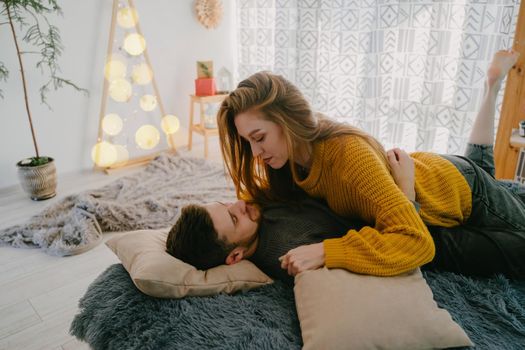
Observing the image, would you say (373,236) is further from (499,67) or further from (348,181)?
(499,67)

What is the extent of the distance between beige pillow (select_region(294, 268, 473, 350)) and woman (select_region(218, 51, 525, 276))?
0.19ft

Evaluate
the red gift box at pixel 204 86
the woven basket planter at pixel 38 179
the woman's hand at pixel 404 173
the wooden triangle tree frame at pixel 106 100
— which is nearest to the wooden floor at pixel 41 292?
the woven basket planter at pixel 38 179

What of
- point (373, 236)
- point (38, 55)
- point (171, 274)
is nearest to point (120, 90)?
point (38, 55)

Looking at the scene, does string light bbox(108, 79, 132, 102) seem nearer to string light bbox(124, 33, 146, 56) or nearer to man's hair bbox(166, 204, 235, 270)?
string light bbox(124, 33, 146, 56)

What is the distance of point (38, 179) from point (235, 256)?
199 cm

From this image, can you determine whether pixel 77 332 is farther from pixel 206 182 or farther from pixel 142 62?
pixel 142 62

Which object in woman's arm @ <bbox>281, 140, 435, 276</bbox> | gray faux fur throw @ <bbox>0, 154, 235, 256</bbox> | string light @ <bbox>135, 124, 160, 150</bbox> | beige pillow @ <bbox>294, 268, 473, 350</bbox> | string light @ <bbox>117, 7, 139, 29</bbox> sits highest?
string light @ <bbox>117, 7, 139, 29</bbox>

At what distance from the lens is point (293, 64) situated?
3.37 m

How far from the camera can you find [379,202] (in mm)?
1041

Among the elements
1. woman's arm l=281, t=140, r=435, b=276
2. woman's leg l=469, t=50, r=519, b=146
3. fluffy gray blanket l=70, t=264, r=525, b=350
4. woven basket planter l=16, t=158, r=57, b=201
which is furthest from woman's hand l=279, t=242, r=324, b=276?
woven basket planter l=16, t=158, r=57, b=201

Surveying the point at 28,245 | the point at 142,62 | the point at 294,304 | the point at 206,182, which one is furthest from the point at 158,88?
the point at 294,304

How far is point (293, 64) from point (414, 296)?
2769 millimetres

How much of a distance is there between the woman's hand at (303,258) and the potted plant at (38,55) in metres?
2.20

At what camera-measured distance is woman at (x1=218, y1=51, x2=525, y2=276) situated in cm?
99
